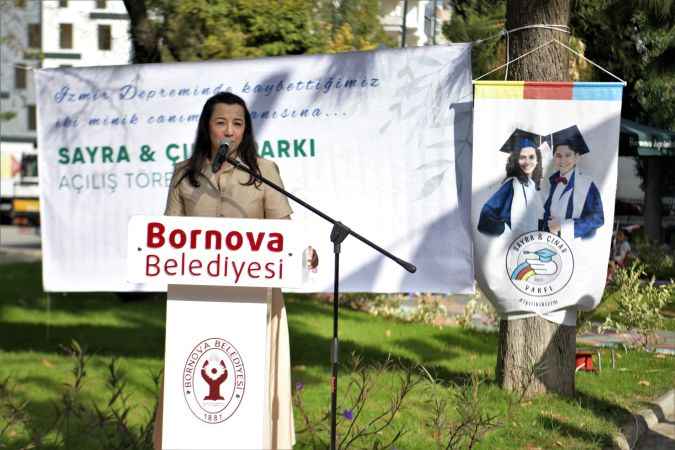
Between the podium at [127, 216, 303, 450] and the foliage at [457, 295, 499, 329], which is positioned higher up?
the podium at [127, 216, 303, 450]

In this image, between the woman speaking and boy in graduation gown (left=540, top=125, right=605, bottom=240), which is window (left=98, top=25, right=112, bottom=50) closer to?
boy in graduation gown (left=540, top=125, right=605, bottom=240)

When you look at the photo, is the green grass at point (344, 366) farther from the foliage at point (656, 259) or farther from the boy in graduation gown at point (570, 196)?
the foliage at point (656, 259)

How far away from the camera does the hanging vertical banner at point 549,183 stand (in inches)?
320

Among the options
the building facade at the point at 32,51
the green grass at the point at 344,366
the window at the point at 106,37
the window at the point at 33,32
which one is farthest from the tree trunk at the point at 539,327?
the window at the point at 33,32

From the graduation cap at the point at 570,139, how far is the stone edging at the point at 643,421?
1856mm

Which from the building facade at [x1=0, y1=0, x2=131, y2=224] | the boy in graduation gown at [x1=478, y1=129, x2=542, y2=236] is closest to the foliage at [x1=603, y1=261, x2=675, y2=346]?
the boy in graduation gown at [x1=478, y1=129, x2=542, y2=236]

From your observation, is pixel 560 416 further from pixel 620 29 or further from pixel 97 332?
pixel 620 29

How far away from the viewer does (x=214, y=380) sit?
5074mm

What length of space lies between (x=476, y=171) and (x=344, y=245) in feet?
4.89

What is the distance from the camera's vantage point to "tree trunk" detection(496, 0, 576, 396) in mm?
8578

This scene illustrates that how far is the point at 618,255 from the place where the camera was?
17.8 m

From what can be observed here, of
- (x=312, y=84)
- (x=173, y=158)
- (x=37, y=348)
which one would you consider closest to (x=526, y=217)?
(x=312, y=84)

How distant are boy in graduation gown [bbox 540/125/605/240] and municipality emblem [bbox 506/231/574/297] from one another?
9cm

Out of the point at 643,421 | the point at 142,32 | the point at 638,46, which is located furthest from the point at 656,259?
the point at 643,421
